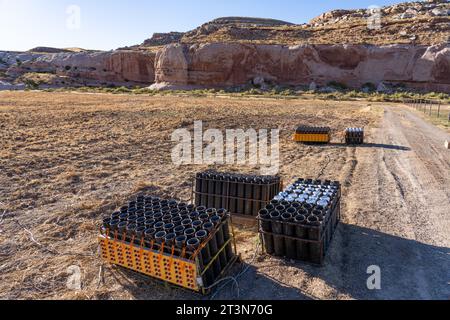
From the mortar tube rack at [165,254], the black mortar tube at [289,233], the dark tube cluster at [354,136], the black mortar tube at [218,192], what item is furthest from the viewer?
the dark tube cluster at [354,136]

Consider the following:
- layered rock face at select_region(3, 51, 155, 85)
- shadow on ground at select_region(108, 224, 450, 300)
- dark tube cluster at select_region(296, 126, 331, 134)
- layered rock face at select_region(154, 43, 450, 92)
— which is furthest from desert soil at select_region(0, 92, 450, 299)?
layered rock face at select_region(3, 51, 155, 85)

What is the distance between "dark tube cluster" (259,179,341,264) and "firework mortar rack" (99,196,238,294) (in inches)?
32.1

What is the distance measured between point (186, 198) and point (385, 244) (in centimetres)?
529

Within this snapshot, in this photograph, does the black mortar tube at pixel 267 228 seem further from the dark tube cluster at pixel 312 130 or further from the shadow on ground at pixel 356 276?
the dark tube cluster at pixel 312 130

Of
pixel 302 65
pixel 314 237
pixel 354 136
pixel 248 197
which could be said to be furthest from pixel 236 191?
pixel 302 65

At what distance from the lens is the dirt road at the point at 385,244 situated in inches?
229

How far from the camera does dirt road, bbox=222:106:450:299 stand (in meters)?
5.83

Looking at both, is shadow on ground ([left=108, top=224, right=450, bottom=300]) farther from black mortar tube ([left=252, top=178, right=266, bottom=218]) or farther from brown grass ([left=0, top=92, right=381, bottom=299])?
black mortar tube ([left=252, top=178, right=266, bottom=218])

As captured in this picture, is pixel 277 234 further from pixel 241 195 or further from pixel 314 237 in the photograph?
pixel 241 195

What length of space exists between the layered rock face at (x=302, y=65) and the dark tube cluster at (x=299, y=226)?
51352 millimetres

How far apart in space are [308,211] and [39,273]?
5.00 meters

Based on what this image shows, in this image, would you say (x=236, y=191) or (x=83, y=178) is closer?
(x=236, y=191)

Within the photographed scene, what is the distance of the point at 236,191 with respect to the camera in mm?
8617

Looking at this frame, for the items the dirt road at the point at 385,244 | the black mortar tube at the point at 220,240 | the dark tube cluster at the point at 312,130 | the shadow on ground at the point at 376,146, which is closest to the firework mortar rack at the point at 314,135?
the dark tube cluster at the point at 312,130
